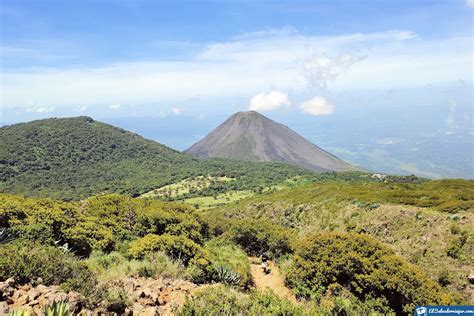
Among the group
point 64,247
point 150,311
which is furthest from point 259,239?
point 150,311

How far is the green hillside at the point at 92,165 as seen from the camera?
93.8 m

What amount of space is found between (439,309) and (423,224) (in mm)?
13705

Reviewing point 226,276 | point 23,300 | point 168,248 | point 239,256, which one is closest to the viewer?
point 23,300

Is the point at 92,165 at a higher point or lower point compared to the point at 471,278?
higher

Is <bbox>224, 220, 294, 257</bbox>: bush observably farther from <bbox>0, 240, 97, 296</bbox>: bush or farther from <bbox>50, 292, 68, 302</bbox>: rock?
<bbox>50, 292, 68, 302</bbox>: rock

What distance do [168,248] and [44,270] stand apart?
14.7ft

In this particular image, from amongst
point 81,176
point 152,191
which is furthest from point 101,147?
point 152,191

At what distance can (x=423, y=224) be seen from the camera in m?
17.8

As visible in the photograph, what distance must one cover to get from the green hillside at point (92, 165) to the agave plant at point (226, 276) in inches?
3088

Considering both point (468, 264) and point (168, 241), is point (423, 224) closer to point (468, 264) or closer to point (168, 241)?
point (468, 264)

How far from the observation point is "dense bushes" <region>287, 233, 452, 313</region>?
32.3 feet

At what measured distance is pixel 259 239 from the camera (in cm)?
1609

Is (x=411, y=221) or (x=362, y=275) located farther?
(x=411, y=221)

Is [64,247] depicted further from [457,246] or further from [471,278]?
[457,246]
